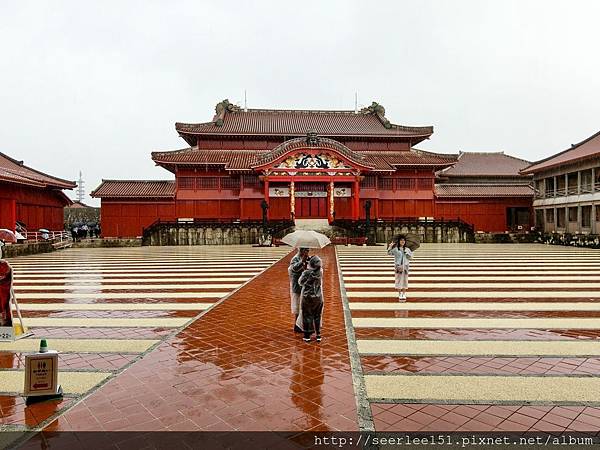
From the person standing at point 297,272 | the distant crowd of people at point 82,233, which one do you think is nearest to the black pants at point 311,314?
the person standing at point 297,272

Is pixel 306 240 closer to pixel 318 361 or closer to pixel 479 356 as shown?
pixel 318 361

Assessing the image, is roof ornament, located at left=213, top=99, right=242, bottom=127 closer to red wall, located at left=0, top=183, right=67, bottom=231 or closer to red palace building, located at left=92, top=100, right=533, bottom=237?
red palace building, located at left=92, top=100, right=533, bottom=237

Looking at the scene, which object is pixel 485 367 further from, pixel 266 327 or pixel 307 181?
pixel 307 181

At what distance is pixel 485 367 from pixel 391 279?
734 centimetres

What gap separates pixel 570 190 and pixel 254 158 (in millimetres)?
24163

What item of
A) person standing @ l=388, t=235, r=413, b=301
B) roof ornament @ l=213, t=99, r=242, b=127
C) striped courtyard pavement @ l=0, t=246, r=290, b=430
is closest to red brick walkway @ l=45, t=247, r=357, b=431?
striped courtyard pavement @ l=0, t=246, r=290, b=430

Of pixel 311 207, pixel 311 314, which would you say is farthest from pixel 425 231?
pixel 311 314

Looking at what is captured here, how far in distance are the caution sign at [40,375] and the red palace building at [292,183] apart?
27775 mm

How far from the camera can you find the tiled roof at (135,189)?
3381cm

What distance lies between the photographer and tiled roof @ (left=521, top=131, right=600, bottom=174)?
29.5 metres

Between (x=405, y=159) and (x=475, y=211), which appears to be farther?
(x=475, y=211)

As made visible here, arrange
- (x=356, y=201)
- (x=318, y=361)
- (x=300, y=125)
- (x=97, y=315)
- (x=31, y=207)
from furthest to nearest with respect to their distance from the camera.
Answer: (x=300, y=125)
(x=356, y=201)
(x=31, y=207)
(x=97, y=315)
(x=318, y=361)

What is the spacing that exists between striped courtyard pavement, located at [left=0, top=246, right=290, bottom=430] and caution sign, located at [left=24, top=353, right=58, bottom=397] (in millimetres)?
137

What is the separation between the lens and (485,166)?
4119cm
